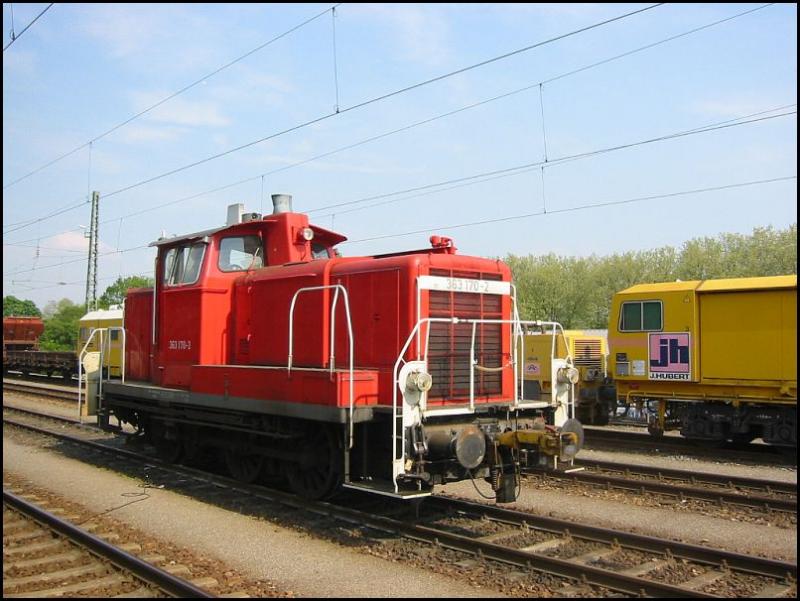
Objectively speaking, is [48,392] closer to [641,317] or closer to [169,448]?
[169,448]

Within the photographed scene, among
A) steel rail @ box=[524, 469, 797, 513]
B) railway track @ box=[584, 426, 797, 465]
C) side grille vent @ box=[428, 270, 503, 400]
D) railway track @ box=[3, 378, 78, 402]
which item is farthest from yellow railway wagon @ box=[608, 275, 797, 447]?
railway track @ box=[3, 378, 78, 402]

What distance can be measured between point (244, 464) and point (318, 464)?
5.71ft

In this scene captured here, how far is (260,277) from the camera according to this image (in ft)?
28.3

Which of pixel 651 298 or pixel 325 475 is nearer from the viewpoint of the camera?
pixel 325 475

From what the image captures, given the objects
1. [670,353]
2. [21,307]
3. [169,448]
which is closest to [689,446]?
[670,353]

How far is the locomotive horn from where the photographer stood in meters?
9.21

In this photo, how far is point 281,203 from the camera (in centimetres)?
923

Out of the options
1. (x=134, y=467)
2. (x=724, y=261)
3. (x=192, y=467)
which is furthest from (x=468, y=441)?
(x=724, y=261)

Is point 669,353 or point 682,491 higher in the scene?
point 669,353

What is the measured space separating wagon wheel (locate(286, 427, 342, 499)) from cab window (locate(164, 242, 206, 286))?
115 inches

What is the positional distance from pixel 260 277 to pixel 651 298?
844cm

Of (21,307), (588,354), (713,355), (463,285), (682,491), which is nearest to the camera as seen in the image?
(463,285)

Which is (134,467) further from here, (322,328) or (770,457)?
(770,457)

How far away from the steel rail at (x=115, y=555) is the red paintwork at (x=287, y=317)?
2.12 metres
